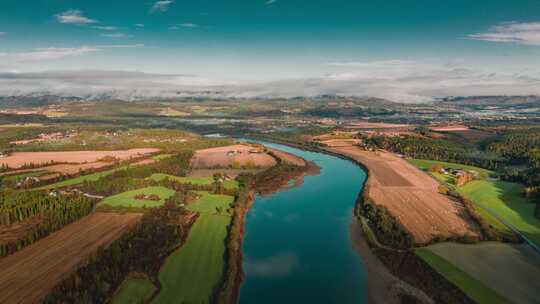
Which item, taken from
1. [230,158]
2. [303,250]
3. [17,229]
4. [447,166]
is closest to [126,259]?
[17,229]

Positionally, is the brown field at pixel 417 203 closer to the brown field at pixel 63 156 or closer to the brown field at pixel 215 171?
the brown field at pixel 215 171

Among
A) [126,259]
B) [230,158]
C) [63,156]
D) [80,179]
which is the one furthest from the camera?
[230,158]

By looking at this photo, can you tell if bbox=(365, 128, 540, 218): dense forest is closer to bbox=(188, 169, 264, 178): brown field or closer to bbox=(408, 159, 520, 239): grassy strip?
bbox=(408, 159, 520, 239): grassy strip

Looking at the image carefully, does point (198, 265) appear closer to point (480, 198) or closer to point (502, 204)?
point (502, 204)

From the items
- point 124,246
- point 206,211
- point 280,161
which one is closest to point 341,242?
point 206,211

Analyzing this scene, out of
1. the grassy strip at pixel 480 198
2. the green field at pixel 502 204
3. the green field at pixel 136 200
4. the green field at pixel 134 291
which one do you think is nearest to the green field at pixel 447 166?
the grassy strip at pixel 480 198

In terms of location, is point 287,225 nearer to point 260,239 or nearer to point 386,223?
point 260,239
